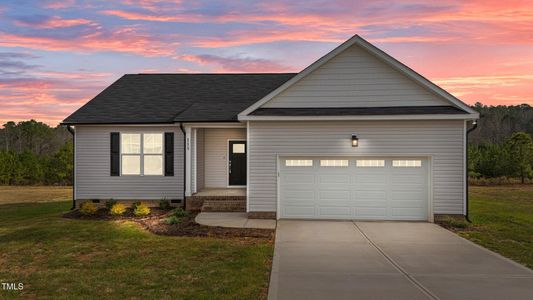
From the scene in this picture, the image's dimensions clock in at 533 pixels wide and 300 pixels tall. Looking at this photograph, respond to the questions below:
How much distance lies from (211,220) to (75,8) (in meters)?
11.2

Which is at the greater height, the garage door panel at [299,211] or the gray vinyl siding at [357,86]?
the gray vinyl siding at [357,86]

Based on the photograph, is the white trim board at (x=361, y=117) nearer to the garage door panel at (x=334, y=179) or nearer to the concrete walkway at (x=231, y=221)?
the garage door panel at (x=334, y=179)

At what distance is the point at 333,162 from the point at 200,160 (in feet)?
20.1

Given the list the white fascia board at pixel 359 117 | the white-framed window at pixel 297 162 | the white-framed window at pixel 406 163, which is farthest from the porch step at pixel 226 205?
the white-framed window at pixel 406 163

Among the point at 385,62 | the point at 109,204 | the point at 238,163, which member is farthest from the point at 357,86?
the point at 109,204

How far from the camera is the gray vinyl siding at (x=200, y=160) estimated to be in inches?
587

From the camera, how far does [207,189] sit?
50.6ft

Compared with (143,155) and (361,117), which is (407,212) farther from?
(143,155)

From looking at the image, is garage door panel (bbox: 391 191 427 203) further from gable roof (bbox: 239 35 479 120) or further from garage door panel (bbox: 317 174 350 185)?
gable roof (bbox: 239 35 479 120)

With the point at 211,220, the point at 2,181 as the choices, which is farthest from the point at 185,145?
the point at 2,181

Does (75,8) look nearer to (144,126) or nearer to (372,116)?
(144,126)

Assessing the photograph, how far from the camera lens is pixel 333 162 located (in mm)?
12211

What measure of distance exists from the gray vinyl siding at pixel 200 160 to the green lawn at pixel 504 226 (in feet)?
32.5

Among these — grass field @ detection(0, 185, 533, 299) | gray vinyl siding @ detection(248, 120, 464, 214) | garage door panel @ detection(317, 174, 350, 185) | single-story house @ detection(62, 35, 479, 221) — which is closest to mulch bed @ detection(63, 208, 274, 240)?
grass field @ detection(0, 185, 533, 299)
